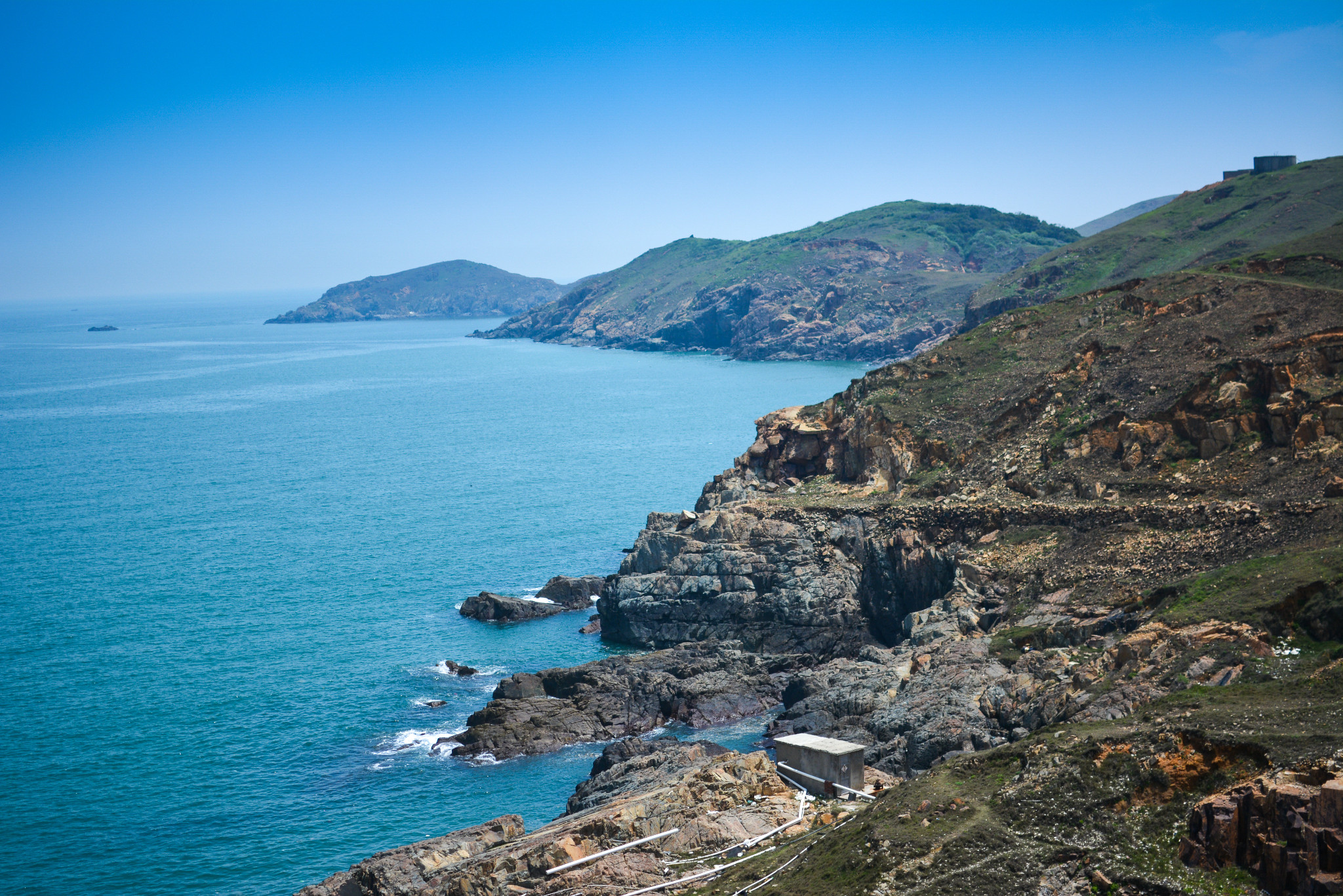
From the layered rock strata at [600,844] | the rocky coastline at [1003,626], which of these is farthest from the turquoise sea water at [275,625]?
the layered rock strata at [600,844]

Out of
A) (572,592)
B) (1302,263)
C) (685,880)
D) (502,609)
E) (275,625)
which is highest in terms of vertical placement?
(1302,263)

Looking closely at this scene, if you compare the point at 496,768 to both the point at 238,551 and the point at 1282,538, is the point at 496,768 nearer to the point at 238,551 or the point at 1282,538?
the point at 1282,538

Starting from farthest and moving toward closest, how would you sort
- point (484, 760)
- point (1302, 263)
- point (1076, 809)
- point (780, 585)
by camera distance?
point (1302, 263) → point (780, 585) → point (484, 760) → point (1076, 809)

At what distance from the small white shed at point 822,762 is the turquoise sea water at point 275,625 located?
1280 cm

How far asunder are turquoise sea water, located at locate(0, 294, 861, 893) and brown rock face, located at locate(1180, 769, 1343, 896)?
1048 inches

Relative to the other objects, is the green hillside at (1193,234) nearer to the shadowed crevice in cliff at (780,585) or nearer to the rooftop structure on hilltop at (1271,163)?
the rooftop structure on hilltop at (1271,163)

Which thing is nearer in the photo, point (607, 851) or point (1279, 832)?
point (1279, 832)

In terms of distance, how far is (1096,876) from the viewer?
20281mm

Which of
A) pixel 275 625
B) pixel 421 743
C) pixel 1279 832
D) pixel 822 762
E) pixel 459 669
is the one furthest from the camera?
pixel 275 625

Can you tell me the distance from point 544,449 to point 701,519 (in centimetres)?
6540

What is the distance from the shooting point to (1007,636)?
149 ft

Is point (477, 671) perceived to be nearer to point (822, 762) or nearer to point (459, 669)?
point (459, 669)

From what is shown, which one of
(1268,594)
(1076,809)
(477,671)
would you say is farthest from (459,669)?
(1076,809)

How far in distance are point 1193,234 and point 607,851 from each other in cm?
14662
